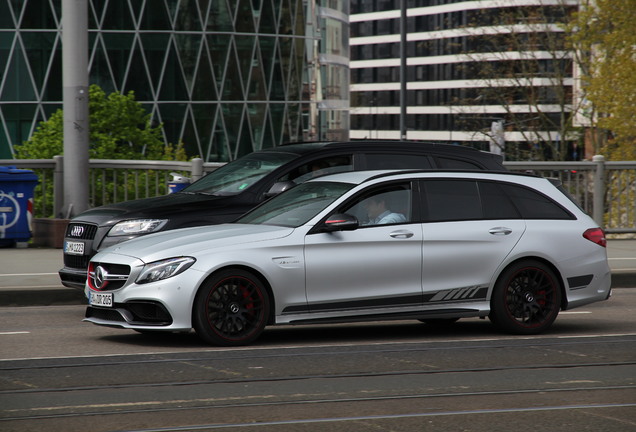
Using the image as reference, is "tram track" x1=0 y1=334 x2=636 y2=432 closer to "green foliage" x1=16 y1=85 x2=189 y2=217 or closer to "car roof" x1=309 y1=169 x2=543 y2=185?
"car roof" x1=309 y1=169 x2=543 y2=185

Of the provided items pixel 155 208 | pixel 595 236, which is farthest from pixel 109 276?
pixel 595 236

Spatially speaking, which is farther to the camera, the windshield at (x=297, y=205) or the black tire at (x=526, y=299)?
the black tire at (x=526, y=299)

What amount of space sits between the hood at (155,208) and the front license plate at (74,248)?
25cm

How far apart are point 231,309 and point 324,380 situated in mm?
1597

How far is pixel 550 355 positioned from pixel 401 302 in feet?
4.43

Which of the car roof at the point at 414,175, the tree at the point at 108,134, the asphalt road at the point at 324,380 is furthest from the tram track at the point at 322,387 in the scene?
the tree at the point at 108,134

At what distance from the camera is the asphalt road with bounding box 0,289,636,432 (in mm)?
6438

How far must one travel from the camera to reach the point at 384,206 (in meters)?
9.76

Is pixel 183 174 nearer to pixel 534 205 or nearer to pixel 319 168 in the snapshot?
pixel 319 168

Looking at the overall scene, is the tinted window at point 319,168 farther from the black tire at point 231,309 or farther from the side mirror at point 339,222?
the black tire at point 231,309

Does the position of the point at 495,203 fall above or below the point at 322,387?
above

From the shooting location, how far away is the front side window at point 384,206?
9641mm

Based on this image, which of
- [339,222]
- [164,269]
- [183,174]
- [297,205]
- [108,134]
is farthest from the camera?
[108,134]

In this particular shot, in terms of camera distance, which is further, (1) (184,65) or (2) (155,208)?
(1) (184,65)
